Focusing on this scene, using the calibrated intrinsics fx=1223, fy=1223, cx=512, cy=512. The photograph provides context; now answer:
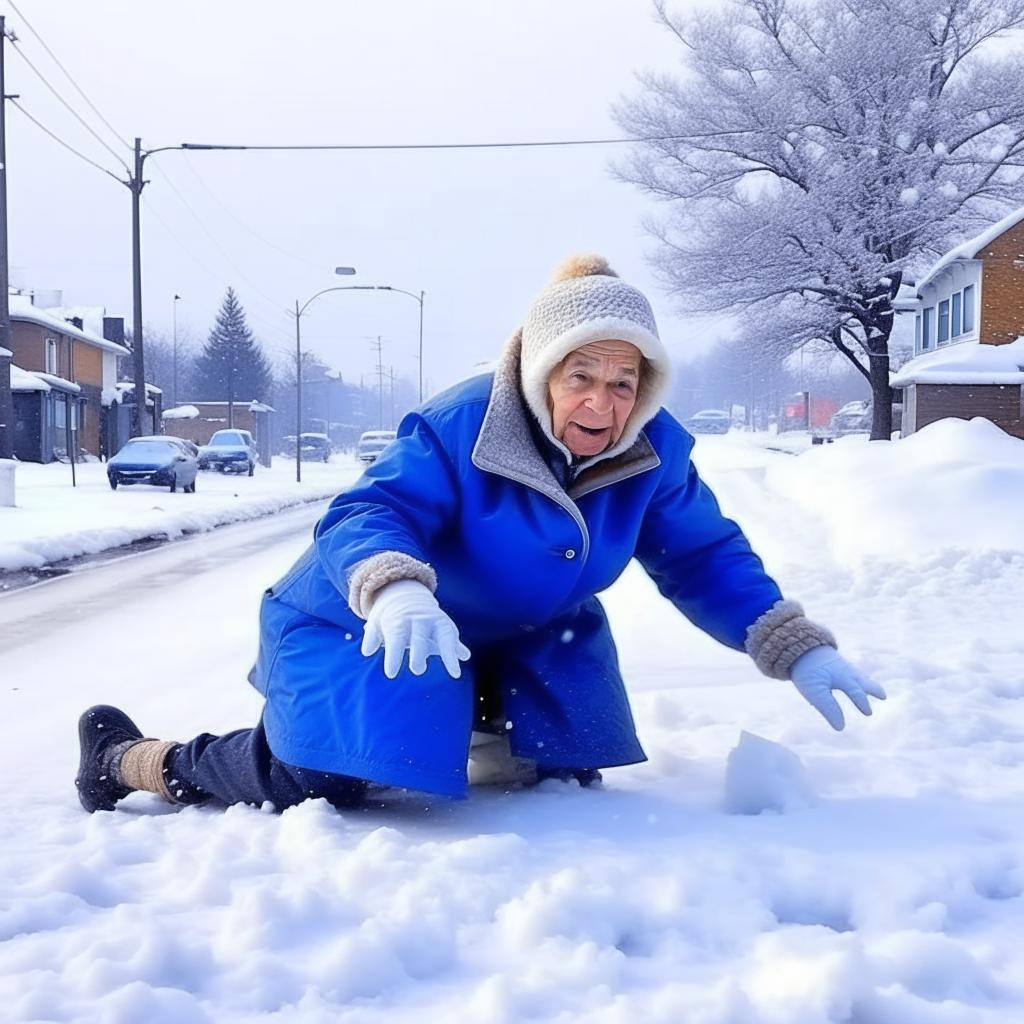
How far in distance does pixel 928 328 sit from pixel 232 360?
47.9 metres

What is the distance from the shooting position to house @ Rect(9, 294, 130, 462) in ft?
124

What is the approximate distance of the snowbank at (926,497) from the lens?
9.03 metres

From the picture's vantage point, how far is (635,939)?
2.05 m

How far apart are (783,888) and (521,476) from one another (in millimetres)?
1007

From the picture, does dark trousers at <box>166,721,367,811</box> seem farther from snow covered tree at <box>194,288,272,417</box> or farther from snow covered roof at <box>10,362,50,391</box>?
snow covered tree at <box>194,288,272,417</box>

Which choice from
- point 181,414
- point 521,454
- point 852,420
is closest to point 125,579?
point 521,454

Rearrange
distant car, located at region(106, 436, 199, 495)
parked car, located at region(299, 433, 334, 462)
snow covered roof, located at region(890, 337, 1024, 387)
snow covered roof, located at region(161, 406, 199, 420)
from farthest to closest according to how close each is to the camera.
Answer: snow covered roof, located at region(161, 406, 199, 420) < parked car, located at region(299, 433, 334, 462) < snow covered roof, located at region(890, 337, 1024, 387) < distant car, located at region(106, 436, 199, 495)

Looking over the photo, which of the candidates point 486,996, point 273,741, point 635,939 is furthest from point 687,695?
point 486,996

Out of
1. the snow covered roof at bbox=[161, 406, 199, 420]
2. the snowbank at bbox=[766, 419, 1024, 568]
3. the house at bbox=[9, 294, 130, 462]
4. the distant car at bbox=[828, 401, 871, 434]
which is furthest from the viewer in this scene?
the snow covered roof at bbox=[161, 406, 199, 420]

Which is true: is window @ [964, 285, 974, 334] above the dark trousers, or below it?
above

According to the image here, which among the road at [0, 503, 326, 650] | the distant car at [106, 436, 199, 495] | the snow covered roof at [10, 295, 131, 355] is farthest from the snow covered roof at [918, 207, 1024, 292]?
the snow covered roof at [10, 295, 131, 355]

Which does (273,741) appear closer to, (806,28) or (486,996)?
(486,996)

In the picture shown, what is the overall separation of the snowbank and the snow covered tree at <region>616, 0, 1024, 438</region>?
15962mm

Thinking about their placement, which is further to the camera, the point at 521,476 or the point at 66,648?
the point at 66,648
